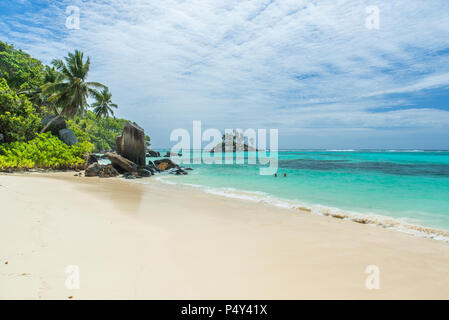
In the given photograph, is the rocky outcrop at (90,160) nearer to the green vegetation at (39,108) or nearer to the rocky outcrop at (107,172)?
the green vegetation at (39,108)

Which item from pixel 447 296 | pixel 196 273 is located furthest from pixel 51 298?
pixel 447 296

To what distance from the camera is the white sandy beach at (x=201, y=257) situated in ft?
8.91

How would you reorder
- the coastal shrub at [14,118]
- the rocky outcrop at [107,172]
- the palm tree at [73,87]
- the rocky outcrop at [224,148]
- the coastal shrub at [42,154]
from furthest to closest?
the rocky outcrop at [224,148], the palm tree at [73,87], the rocky outcrop at [107,172], the coastal shrub at [14,118], the coastal shrub at [42,154]

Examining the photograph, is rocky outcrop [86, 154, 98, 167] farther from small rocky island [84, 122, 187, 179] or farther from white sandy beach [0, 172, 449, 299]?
white sandy beach [0, 172, 449, 299]

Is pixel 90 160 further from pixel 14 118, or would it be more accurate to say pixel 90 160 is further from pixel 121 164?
pixel 14 118

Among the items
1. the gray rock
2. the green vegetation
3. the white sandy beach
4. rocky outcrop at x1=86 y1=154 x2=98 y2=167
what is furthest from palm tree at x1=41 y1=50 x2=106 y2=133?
the white sandy beach

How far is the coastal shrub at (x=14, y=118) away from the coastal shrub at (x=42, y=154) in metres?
0.79

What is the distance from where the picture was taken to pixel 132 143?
2031 centimetres

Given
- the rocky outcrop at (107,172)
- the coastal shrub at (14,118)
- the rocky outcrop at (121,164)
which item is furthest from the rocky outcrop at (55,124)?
the rocky outcrop at (107,172)

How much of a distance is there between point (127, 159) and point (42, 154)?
19.2 ft

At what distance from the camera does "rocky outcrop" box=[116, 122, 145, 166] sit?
2016 centimetres

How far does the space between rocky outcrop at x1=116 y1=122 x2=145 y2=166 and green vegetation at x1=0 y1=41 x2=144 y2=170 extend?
358cm

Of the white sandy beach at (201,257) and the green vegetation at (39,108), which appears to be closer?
the white sandy beach at (201,257)

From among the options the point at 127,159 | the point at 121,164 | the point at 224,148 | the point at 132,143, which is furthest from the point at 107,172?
the point at 224,148
